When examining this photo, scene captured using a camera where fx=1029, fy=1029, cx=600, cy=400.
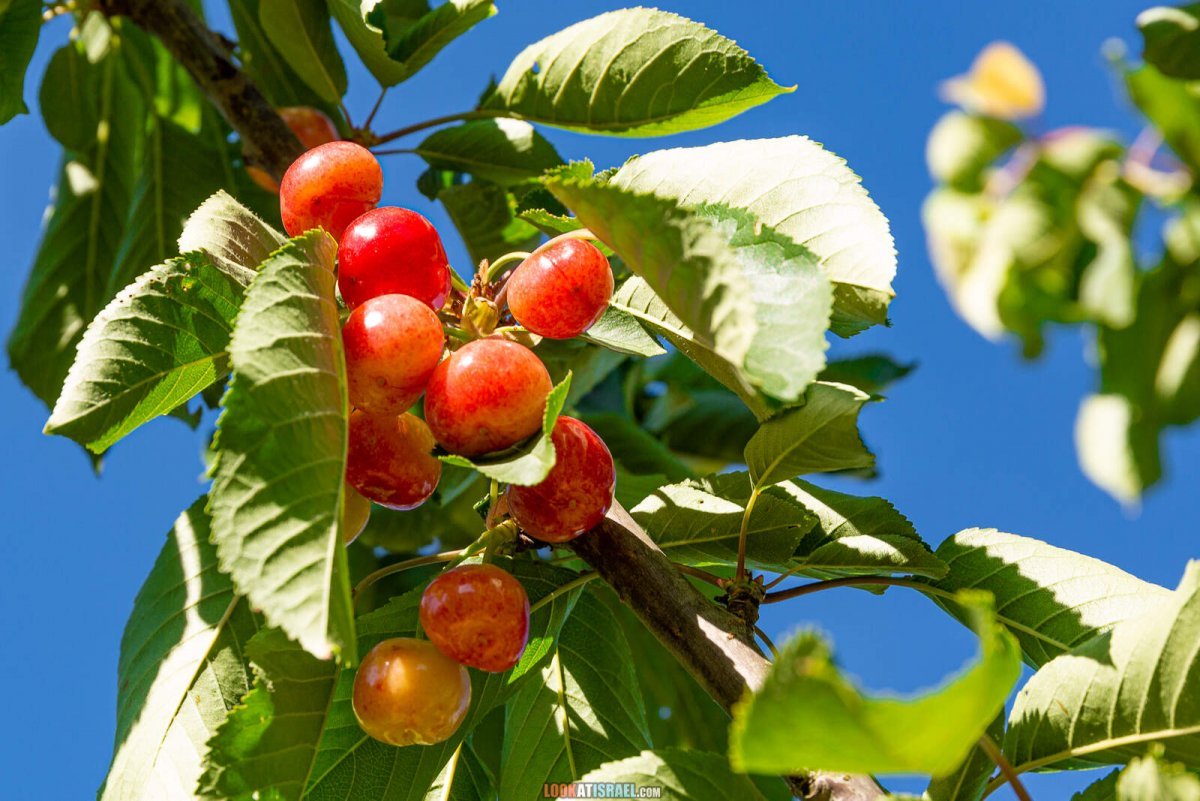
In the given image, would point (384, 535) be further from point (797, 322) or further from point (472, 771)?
point (797, 322)

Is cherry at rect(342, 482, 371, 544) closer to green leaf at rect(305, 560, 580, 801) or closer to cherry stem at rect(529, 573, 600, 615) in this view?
green leaf at rect(305, 560, 580, 801)

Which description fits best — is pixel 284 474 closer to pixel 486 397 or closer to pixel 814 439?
pixel 486 397

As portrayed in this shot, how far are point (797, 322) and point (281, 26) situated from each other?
152cm

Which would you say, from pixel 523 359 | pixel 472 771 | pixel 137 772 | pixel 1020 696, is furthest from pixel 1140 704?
pixel 137 772

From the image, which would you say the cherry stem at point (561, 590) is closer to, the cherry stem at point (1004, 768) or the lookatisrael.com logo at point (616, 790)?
the lookatisrael.com logo at point (616, 790)

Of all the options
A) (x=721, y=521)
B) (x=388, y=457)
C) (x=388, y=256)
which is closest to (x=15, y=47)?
(x=388, y=256)

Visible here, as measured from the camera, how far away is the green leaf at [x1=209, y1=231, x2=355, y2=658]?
919 millimetres

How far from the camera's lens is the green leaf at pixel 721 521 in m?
1.42

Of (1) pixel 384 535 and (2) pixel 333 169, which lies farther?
(1) pixel 384 535

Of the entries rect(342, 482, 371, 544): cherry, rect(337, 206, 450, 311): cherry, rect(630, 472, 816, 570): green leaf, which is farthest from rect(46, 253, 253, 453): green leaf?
rect(630, 472, 816, 570): green leaf

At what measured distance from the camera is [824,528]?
58.6 inches

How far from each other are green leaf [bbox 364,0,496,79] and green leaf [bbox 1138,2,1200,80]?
1425mm

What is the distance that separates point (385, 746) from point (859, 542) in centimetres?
69

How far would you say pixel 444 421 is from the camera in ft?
3.66
